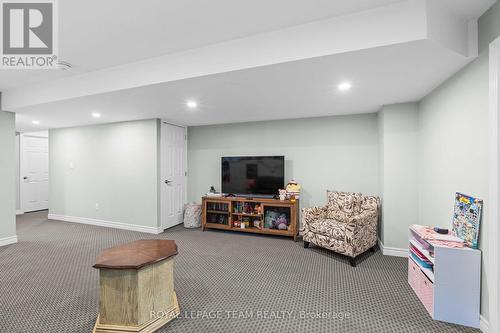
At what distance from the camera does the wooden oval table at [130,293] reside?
1.79m

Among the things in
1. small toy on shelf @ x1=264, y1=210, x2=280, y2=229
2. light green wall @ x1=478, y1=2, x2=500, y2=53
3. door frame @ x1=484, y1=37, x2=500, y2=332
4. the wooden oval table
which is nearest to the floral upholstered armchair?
small toy on shelf @ x1=264, y1=210, x2=280, y2=229

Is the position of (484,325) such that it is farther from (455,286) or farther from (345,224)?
(345,224)

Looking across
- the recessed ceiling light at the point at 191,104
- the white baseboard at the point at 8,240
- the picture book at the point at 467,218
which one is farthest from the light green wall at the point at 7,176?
the picture book at the point at 467,218

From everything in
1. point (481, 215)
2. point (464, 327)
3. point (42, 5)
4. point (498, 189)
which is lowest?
point (464, 327)

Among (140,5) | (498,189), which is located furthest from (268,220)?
(140,5)

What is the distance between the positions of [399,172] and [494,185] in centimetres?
166

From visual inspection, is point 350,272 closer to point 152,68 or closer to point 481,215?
point 481,215

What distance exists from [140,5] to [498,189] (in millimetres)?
2954

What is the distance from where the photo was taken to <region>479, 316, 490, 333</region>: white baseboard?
6.12 feet

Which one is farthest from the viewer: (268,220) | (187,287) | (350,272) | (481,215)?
(268,220)

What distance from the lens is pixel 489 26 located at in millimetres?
1852

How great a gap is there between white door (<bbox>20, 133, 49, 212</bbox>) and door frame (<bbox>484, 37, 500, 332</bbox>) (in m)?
9.23

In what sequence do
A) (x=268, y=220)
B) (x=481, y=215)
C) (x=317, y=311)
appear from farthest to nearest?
(x=268, y=220) → (x=317, y=311) → (x=481, y=215)

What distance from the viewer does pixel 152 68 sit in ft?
8.64
